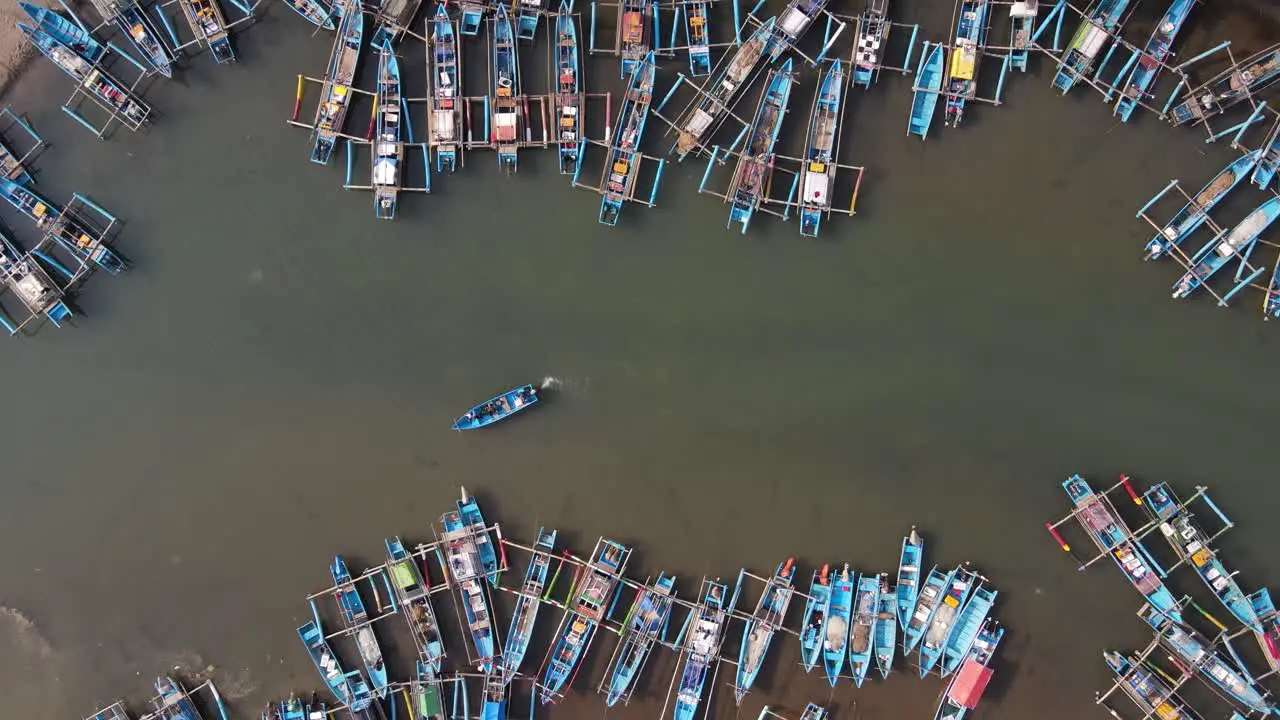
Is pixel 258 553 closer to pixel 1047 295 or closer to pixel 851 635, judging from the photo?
pixel 851 635

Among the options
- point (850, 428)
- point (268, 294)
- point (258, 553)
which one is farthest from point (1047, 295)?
point (258, 553)

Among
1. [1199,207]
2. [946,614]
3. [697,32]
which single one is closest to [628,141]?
[697,32]

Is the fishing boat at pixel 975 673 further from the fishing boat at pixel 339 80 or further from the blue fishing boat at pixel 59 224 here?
the blue fishing boat at pixel 59 224

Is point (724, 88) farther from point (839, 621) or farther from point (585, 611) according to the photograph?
point (839, 621)

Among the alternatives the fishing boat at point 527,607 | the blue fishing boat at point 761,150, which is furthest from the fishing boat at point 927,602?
the blue fishing boat at point 761,150

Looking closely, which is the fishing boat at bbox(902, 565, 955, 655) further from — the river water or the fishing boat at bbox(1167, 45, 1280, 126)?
the fishing boat at bbox(1167, 45, 1280, 126)
